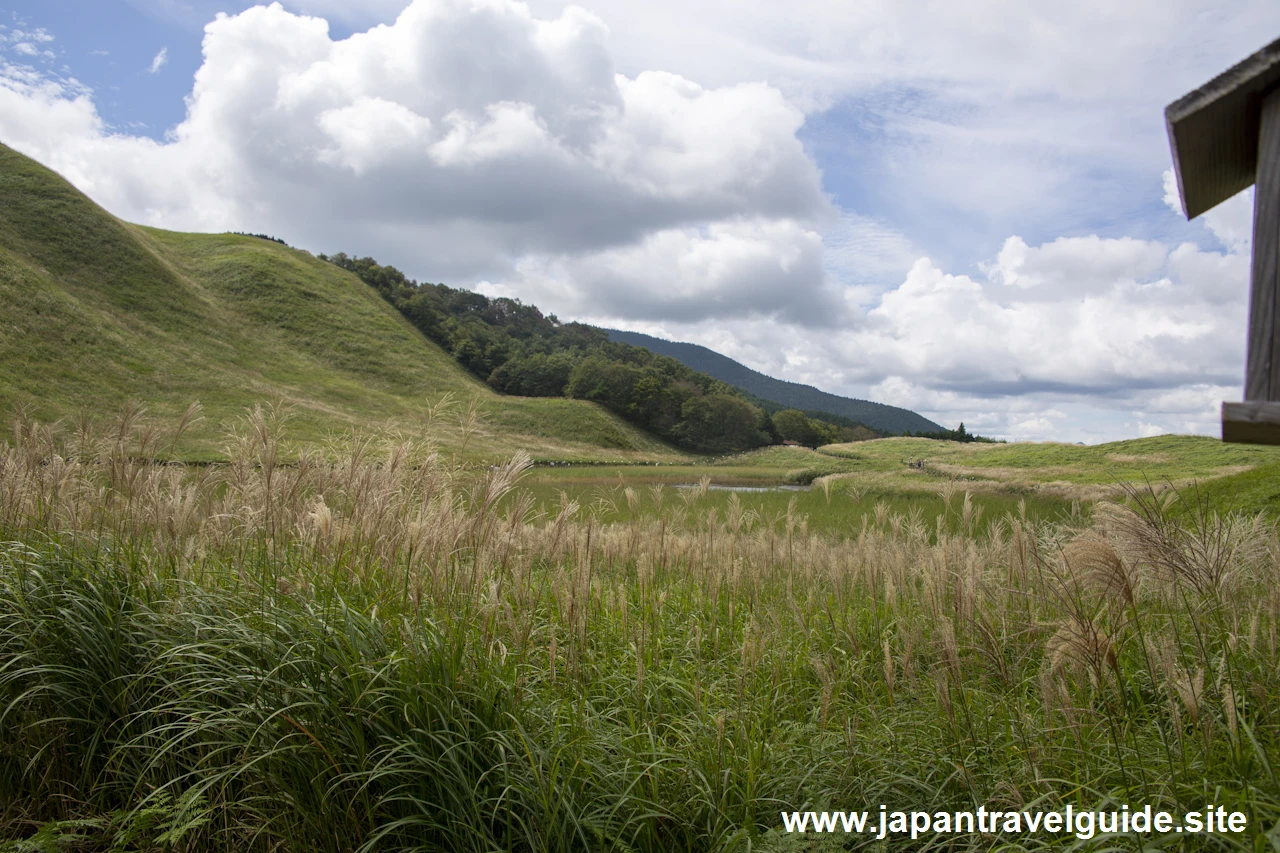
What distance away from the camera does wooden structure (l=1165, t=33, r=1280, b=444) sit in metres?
2.06

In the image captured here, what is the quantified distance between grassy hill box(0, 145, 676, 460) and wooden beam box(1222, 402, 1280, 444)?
73.0ft

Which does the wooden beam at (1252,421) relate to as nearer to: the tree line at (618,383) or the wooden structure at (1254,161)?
the wooden structure at (1254,161)

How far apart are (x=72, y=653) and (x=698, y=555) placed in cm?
453

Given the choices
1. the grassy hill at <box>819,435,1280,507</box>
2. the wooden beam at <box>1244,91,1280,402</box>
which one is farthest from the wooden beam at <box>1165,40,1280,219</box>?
the grassy hill at <box>819,435,1280,507</box>

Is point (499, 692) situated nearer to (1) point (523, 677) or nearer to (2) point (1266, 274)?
(1) point (523, 677)

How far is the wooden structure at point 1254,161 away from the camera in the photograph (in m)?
2.06

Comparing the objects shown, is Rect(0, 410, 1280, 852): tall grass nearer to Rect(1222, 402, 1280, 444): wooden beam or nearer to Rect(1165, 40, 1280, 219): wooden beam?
Rect(1222, 402, 1280, 444): wooden beam

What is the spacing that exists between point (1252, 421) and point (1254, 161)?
1.34 metres

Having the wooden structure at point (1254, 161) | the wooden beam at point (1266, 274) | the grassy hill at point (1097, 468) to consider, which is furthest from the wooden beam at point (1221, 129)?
the grassy hill at point (1097, 468)

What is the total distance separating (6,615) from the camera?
3.71 metres

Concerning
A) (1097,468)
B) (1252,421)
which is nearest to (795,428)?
(1097,468)

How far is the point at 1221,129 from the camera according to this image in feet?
8.30

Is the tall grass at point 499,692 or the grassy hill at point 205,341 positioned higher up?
the grassy hill at point 205,341

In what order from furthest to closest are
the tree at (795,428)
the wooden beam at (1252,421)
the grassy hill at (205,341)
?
the tree at (795,428) < the grassy hill at (205,341) < the wooden beam at (1252,421)
